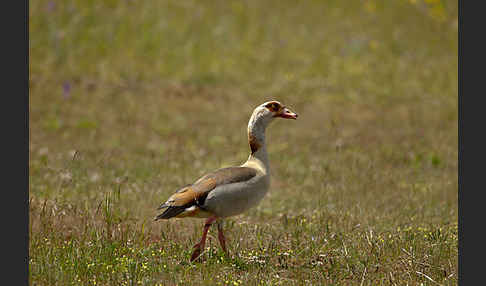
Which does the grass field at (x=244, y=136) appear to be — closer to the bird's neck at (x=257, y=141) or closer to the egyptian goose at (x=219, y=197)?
the egyptian goose at (x=219, y=197)

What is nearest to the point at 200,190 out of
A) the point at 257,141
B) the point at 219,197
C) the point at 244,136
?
the point at 219,197

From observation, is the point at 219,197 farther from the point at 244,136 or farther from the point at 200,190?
the point at 244,136

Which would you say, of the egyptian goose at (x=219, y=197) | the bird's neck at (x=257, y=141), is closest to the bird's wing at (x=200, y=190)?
the egyptian goose at (x=219, y=197)

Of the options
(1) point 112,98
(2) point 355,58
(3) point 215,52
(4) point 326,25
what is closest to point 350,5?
(4) point 326,25

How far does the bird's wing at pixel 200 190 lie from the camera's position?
6.57 meters

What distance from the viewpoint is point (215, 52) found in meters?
20.6

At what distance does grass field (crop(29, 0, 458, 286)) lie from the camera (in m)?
6.76

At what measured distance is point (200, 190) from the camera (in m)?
6.63

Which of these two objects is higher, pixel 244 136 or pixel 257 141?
pixel 257 141

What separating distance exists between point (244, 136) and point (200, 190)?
8.50 metres

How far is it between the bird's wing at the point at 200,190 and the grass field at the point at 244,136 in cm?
53

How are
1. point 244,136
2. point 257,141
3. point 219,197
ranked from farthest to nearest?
point 244,136 → point 257,141 → point 219,197

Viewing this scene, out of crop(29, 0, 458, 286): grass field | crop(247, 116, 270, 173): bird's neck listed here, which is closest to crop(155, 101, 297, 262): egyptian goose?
crop(247, 116, 270, 173): bird's neck

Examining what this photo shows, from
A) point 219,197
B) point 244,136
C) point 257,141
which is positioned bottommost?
point 219,197
